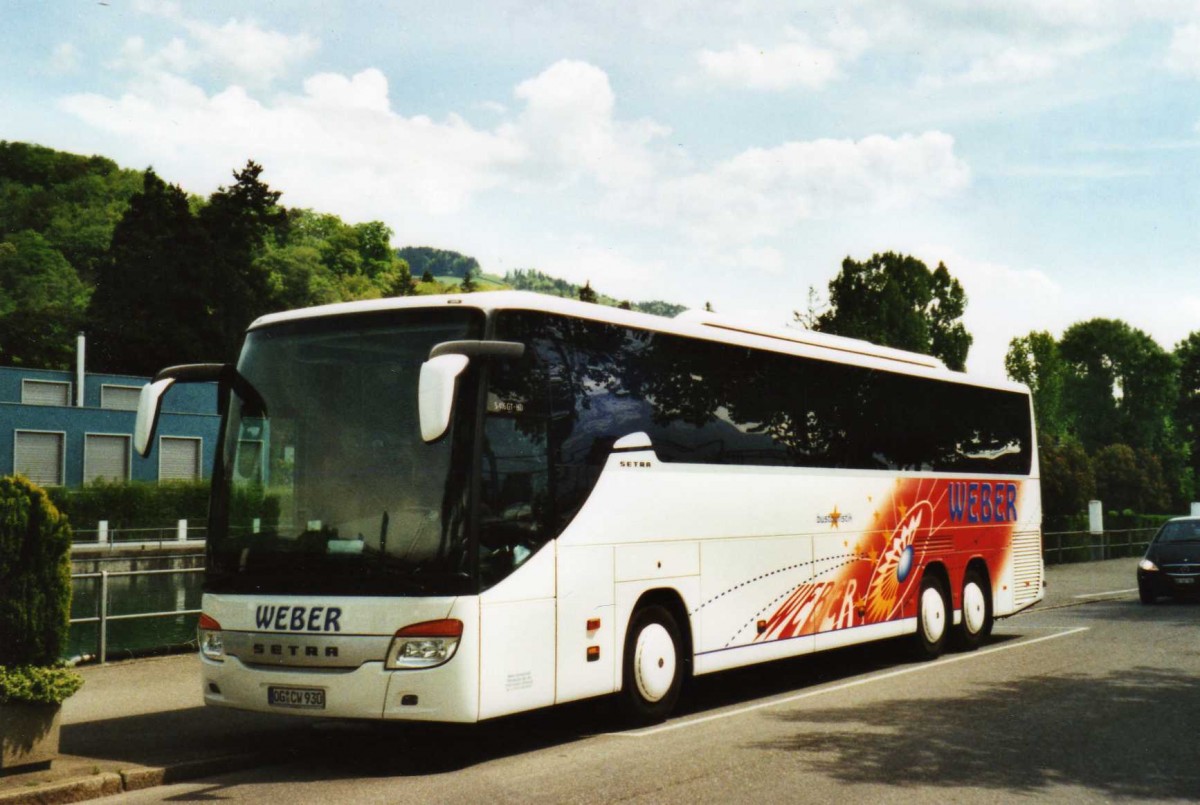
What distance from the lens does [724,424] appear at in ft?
39.8

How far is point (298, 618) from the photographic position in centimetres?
934

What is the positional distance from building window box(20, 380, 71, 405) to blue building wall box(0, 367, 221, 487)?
19cm

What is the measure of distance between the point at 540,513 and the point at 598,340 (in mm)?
1697

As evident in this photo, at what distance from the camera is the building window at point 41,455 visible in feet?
200

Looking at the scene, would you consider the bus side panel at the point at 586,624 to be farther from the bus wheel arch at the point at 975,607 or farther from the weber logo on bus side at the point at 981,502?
the bus wheel arch at the point at 975,607

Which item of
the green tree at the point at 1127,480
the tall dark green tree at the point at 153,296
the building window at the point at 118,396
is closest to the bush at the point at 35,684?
the building window at the point at 118,396

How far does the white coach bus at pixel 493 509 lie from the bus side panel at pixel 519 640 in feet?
0.06

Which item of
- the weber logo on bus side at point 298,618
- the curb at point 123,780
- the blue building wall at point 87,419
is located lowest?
the curb at point 123,780

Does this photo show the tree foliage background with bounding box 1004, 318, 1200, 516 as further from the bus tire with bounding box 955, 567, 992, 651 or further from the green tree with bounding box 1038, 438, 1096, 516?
the bus tire with bounding box 955, 567, 992, 651

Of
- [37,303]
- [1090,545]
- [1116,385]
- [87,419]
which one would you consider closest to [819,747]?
[1090,545]

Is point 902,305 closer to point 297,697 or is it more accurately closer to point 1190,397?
point 1190,397

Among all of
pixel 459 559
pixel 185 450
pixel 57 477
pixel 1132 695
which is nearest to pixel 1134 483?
pixel 185 450

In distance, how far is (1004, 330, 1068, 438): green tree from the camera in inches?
3878

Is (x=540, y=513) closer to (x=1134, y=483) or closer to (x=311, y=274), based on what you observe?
(x=1134, y=483)
